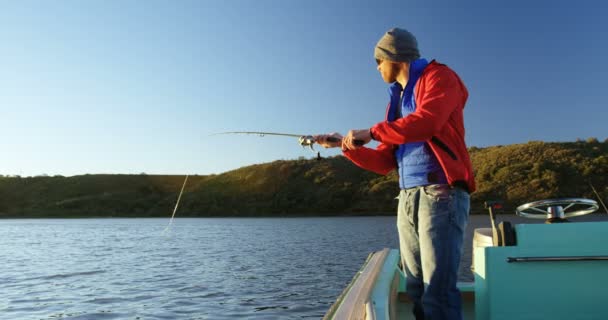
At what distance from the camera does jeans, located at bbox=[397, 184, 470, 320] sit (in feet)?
7.95

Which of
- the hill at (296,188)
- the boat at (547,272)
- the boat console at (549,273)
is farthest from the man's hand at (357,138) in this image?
the hill at (296,188)

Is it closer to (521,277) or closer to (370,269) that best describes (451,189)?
(521,277)

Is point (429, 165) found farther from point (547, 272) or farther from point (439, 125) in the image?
point (547, 272)

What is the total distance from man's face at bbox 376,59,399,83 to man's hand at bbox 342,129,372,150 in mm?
365

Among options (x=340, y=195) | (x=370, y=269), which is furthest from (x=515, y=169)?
(x=370, y=269)

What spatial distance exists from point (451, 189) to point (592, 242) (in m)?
1.20

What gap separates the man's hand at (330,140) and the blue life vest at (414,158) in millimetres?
295

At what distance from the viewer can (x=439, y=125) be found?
2.37 meters

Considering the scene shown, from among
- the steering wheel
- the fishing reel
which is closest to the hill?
the steering wheel

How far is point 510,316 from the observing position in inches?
123

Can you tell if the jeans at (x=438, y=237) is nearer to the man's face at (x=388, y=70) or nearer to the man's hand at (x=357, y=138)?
the man's hand at (x=357, y=138)

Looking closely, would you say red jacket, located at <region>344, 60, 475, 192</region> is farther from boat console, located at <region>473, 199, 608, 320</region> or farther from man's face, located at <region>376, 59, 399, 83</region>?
boat console, located at <region>473, 199, 608, 320</region>

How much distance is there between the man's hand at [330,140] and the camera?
9.14ft

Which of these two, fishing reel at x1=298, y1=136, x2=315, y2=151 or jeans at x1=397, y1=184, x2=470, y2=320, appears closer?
jeans at x1=397, y1=184, x2=470, y2=320
